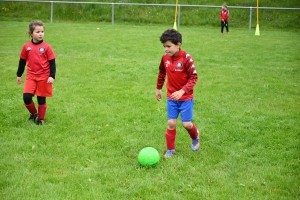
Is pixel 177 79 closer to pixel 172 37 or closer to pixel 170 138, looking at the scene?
pixel 172 37

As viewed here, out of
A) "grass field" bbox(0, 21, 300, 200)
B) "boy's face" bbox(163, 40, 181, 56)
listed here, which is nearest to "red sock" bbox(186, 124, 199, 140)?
"grass field" bbox(0, 21, 300, 200)

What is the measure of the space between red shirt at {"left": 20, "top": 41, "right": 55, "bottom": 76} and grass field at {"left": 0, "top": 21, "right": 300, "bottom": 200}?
3.17 ft

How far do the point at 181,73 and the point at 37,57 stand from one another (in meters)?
2.76

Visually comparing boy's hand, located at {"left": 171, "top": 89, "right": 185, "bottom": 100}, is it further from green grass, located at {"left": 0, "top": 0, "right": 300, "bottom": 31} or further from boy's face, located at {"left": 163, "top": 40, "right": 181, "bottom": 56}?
green grass, located at {"left": 0, "top": 0, "right": 300, "bottom": 31}

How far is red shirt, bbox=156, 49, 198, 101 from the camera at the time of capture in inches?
211

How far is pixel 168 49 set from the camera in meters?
5.27

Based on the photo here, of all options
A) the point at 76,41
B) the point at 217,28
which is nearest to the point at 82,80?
the point at 76,41

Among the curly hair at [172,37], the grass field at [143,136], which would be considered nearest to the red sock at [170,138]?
the grass field at [143,136]

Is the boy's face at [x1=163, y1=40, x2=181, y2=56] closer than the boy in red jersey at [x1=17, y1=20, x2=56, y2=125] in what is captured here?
Yes

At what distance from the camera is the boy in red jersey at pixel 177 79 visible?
5.25m

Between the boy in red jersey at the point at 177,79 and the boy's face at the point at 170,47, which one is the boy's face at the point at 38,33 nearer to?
the boy in red jersey at the point at 177,79

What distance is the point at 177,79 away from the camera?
5.50m

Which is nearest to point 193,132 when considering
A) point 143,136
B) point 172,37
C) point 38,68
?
point 143,136

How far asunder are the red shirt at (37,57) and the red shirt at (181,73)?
93.1 inches
